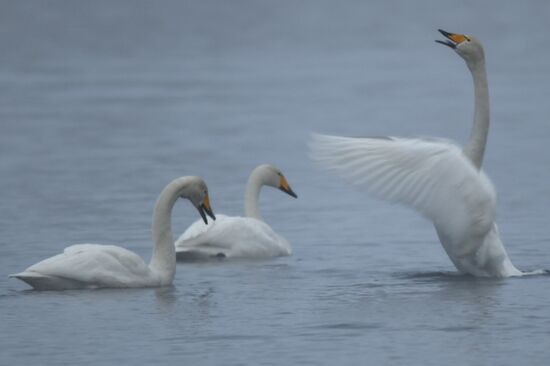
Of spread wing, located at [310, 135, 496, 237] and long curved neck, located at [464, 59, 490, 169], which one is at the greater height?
long curved neck, located at [464, 59, 490, 169]

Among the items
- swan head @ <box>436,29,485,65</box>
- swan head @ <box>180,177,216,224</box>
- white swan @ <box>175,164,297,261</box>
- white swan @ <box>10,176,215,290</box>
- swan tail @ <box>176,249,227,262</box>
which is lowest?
white swan @ <box>10,176,215,290</box>

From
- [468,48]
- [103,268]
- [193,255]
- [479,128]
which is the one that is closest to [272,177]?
[193,255]

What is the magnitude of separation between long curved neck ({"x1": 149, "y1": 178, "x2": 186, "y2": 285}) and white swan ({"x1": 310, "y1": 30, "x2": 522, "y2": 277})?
99 centimetres

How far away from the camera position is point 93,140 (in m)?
22.2

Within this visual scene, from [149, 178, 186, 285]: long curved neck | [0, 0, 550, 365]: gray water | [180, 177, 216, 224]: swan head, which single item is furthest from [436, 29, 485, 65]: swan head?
[149, 178, 186, 285]: long curved neck

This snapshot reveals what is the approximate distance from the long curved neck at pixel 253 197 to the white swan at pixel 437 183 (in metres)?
2.89

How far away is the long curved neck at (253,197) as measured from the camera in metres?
14.9

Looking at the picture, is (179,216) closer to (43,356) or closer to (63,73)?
(43,356)

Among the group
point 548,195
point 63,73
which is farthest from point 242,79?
point 548,195

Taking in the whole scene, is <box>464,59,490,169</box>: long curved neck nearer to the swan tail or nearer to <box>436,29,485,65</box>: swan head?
<box>436,29,485,65</box>: swan head

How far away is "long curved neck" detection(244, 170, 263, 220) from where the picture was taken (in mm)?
14938

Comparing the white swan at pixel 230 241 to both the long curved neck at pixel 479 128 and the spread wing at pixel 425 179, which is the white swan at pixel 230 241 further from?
the long curved neck at pixel 479 128

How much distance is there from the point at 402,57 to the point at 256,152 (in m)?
19.0

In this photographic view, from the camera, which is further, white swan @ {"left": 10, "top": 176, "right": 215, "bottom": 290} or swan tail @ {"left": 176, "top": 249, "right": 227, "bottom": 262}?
swan tail @ {"left": 176, "top": 249, "right": 227, "bottom": 262}
